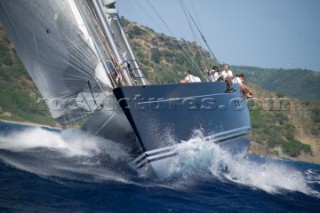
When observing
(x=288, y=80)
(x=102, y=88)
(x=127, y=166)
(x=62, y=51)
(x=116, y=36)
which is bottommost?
(x=127, y=166)

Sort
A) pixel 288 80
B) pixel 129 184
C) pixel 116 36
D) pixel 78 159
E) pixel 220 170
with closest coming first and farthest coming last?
pixel 129 184
pixel 78 159
pixel 220 170
pixel 116 36
pixel 288 80

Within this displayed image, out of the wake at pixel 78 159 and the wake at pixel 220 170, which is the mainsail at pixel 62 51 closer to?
the wake at pixel 78 159

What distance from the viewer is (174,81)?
40.9 meters

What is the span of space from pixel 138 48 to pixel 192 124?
51.3m

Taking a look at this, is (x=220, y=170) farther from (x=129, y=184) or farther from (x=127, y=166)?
(x=129, y=184)

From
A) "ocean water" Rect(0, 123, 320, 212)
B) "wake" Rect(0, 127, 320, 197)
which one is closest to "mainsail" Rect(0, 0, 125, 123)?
"wake" Rect(0, 127, 320, 197)

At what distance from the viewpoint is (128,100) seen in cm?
762

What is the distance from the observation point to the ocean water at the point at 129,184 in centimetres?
575

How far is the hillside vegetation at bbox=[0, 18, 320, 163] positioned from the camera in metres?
38.7

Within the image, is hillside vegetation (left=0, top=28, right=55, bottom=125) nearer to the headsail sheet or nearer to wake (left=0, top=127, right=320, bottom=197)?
the headsail sheet

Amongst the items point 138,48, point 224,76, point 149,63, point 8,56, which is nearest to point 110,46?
point 224,76

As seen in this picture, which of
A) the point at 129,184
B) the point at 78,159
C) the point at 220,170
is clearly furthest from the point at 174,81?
the point at 129,184

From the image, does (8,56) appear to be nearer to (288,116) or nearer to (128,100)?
(288,116)

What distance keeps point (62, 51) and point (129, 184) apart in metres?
3.12
